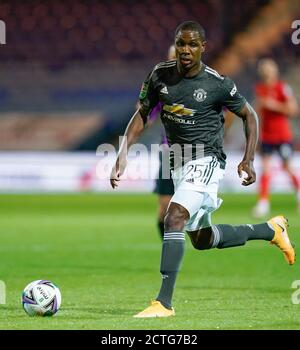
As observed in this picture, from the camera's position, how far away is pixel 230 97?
275 inches

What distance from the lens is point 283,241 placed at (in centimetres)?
782

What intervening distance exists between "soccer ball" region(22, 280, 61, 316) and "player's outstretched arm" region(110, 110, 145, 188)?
3.03 feet

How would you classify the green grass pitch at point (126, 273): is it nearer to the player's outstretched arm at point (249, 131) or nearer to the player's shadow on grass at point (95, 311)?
the player's shadow on grass at point (95, 311)

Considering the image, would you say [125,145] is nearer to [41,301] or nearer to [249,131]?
[249,131]

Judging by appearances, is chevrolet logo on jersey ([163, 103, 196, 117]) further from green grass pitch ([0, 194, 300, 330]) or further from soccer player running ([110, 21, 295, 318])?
green grass pitch ([0, 194, 300, 330])

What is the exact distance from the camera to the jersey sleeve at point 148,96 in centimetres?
707

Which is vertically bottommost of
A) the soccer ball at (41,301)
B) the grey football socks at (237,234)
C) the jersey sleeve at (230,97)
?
the soccer ball at (41,301)

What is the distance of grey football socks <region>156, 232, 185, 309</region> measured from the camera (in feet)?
21.3

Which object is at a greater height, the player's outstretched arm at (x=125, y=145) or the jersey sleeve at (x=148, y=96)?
the jersey sleeve at (x=148, y=96)

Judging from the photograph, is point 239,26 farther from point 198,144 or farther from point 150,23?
point 198,144

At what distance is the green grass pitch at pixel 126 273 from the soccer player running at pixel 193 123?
71 centimetres

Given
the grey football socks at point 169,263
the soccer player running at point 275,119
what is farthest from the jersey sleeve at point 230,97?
the soccer player running at point 275,119
